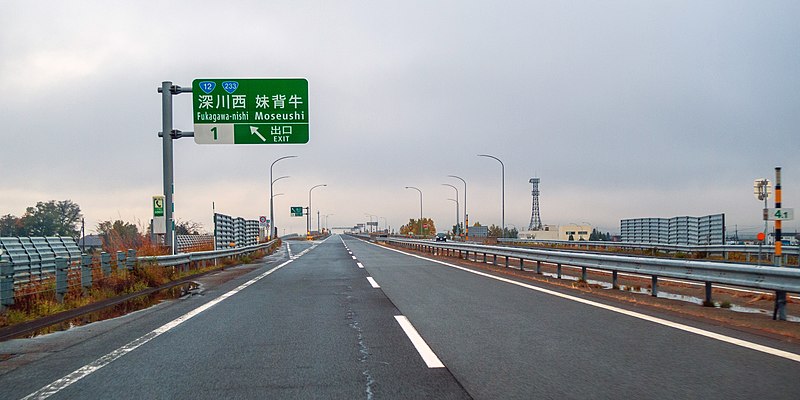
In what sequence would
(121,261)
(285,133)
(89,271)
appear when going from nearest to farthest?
1. (89,271)
2. (121,261)
3. (285,133)

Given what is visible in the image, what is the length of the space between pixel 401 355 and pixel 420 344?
23.3 inches

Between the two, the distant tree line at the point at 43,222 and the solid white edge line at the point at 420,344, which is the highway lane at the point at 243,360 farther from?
the distant tree line at the point at 43,222

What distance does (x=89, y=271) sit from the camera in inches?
456

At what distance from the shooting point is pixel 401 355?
6.04 m

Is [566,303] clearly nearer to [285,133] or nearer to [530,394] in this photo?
[530,394]

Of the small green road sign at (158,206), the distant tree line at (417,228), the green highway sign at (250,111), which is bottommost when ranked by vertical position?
the distant tree line at (417,228)

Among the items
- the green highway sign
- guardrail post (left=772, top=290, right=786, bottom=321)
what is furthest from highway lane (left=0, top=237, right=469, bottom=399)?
the green highway sign

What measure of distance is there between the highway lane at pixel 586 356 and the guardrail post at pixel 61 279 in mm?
6276

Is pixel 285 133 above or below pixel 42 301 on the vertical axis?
above

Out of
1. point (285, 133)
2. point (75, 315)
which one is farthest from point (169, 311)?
point (285, 133)

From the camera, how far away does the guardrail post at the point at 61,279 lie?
10375mm

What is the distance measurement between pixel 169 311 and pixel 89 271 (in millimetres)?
2989

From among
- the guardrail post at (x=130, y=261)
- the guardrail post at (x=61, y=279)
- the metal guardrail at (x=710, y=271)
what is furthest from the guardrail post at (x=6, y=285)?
the metal guardrail at (x=710, y=271)

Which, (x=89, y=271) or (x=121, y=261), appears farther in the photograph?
(x=121, y=261)
